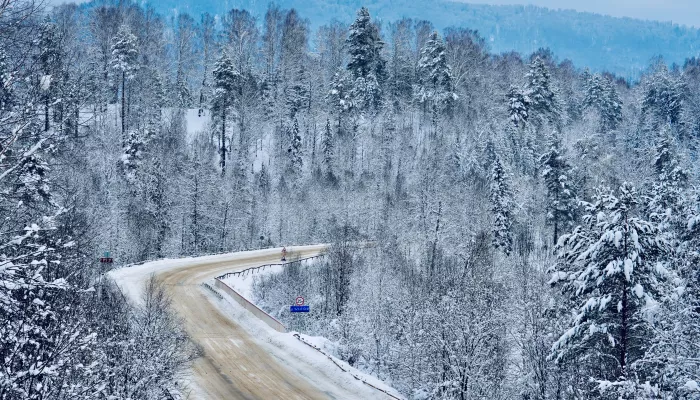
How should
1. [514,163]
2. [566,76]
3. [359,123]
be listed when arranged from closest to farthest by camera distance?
[514,163] < [359,123] < [566,76]

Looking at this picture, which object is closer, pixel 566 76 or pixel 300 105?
pixel 300 105

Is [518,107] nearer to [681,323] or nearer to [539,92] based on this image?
[539,92]

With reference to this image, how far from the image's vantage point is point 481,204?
67500mm

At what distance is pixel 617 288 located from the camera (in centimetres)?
2186

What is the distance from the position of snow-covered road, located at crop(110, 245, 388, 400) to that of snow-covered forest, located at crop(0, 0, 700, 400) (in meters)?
2.44

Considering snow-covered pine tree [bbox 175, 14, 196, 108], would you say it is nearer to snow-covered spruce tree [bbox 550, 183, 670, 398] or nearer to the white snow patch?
the white snow patch

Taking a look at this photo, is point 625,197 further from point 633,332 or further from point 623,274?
point 633,332

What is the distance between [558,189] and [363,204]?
2274cm

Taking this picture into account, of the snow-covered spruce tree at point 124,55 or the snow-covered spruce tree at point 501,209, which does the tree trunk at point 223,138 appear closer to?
the snow-covered spruce tree at point 124,55

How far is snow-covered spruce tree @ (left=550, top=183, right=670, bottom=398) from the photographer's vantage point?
21.0 m

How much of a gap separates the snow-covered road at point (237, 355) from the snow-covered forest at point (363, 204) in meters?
2.44

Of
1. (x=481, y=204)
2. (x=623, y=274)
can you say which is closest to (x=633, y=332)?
(x=623, y=274)

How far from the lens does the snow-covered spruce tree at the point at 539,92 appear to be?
87606 millimetres

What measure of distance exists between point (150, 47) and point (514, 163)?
196 ft
